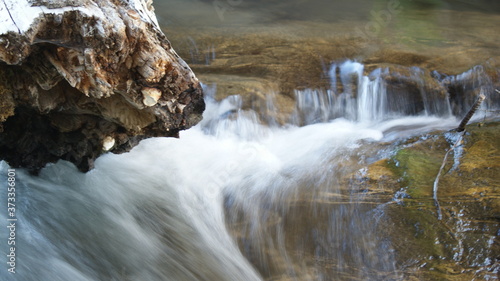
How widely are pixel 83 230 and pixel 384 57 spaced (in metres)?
4.85

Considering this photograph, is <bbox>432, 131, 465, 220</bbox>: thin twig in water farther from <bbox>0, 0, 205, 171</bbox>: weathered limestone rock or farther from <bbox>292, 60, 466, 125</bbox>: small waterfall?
<bbox>0, 0, 205, 171</bbox>: weathered limestone rock

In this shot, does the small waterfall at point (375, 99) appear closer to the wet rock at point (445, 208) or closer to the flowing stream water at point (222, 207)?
the flowing stream water at point (222, 207)

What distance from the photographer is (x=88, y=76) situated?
2.71 m

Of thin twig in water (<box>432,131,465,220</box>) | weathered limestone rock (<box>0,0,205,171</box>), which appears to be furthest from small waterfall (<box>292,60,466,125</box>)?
weathered limestone rock (<box>0,0,205,171</box>)

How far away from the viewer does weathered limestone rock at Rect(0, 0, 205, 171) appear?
2.50m

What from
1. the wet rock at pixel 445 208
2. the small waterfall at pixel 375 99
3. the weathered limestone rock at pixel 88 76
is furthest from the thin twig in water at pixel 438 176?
the weathered limestone rock at pixel 88 76

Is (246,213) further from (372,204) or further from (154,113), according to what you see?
(154,113)

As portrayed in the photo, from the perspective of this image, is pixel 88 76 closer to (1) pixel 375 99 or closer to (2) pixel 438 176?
(2) pixel 438 176

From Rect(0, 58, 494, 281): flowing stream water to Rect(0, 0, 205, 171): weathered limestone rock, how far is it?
86 cm

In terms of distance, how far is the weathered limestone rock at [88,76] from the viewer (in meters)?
2.50

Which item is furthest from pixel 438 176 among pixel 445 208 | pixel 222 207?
pixel 222 207

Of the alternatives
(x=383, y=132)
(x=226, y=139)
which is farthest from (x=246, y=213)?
(x=383, y=132)

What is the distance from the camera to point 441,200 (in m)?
4.04

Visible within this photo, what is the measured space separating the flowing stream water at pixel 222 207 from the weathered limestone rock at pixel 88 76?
86cm
